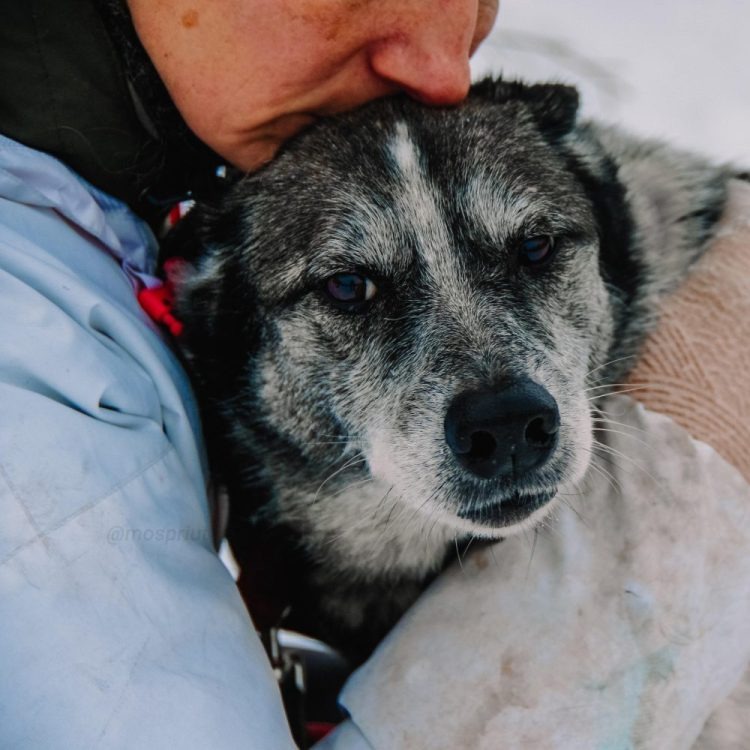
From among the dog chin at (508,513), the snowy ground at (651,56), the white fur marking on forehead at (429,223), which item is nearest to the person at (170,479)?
the dog chin at (508,513)

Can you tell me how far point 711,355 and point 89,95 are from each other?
5.18 ft

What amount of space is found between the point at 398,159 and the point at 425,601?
1052 millimetres

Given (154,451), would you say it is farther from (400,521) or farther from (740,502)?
(740,502)

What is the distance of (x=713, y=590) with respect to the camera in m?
1.83

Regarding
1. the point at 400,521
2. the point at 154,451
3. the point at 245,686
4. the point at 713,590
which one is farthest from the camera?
the point at 400,521

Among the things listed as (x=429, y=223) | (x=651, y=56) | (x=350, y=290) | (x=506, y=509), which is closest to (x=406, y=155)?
(x=429, y=223)

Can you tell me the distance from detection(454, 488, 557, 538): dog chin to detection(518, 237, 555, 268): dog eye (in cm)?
59

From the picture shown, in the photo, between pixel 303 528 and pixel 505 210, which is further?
pixel 303 528

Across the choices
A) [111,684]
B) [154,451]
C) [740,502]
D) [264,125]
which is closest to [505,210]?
[264,125]

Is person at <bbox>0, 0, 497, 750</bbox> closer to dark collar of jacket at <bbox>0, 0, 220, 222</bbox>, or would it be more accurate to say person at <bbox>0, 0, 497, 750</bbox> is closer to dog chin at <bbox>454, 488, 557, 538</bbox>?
dark collar of jacket at <bbox>0, 0, 220, 222</bbox>

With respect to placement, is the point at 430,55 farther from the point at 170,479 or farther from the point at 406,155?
the point at 170,479

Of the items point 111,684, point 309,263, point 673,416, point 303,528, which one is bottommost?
point 303,528

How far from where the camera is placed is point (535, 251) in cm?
210

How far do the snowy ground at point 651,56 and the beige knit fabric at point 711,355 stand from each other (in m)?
2.06
